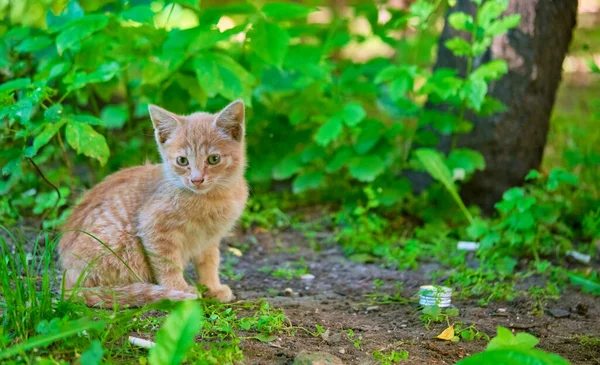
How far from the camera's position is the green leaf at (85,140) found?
3598mm

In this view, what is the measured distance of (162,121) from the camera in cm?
346

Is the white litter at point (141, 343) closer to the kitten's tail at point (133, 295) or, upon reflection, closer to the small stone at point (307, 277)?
the kitten's tail at point (133, 295)

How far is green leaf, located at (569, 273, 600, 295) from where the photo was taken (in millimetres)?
3750

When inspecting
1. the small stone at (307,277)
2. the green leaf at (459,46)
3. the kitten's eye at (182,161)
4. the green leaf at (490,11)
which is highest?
the green leaf at (490,11)

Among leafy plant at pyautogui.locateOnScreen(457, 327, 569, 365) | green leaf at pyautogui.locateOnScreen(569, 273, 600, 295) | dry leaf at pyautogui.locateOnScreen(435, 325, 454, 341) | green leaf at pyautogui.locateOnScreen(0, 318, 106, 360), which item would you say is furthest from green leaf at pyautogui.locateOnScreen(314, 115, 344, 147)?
green leaf at pyautogui.locateOnScreen(0, 318, 106, 360)

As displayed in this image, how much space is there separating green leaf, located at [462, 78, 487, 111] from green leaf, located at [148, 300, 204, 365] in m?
2.61

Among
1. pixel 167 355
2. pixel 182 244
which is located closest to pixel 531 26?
pixel 182 244

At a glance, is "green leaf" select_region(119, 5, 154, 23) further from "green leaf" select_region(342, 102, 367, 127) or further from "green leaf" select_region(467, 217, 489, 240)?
"green leaf" select_region(467, 217, 489, 240)

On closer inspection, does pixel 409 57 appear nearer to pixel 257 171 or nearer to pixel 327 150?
pixel 327 150

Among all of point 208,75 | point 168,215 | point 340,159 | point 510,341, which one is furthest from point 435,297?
point 208,75

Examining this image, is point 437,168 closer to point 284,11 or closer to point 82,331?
point 284,11

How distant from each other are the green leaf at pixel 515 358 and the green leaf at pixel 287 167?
9.41ft

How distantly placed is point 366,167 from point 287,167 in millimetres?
643

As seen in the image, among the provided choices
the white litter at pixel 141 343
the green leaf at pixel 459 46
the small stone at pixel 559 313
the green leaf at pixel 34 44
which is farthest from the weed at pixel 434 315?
the green leaf at pixel 34 44
